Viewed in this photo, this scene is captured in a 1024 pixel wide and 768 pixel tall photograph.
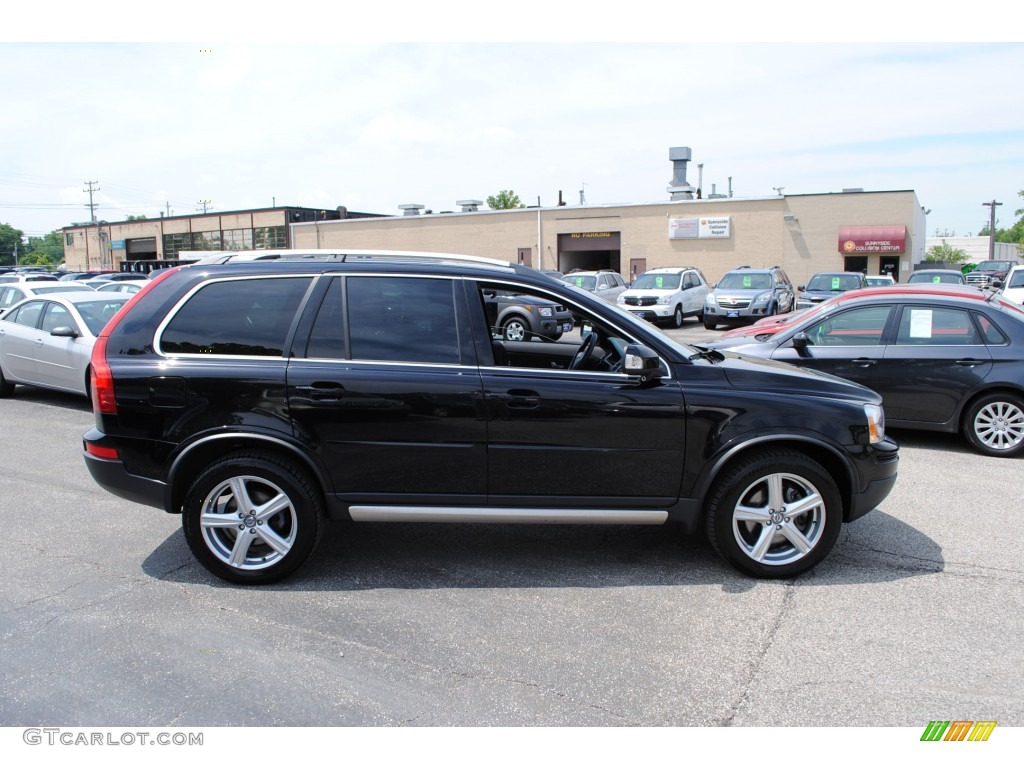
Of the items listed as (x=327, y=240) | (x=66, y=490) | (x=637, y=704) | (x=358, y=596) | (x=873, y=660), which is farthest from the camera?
(x=327, y=240)

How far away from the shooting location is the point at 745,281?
72.6ft

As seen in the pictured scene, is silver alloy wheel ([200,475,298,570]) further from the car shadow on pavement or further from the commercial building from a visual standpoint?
the commercial building

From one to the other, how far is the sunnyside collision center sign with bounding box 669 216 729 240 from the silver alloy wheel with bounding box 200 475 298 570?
126 ft

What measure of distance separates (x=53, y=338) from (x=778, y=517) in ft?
30.9

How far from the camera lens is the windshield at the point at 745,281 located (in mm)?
21938

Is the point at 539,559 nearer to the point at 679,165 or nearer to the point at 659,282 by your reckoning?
the point at 659,282

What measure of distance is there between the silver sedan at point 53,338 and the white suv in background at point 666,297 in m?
14.6

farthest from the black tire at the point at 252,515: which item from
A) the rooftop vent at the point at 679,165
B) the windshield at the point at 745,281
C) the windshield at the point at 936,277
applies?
the rooftop vent at the point at 679,165

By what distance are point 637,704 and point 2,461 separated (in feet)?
22.2

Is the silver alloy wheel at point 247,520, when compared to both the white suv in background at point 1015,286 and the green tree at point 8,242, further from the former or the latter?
the green tree at point 8,242

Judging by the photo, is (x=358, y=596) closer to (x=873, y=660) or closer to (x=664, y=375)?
(x=664, y=375)

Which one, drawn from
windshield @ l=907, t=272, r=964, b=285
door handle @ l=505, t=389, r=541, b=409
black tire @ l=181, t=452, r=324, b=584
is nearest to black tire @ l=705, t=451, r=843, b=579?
door handle @ l=505, t=389, r=541, b=409

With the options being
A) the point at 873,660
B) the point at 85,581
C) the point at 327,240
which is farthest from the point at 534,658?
the point at 327,240

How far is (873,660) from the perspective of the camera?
11.7ft
